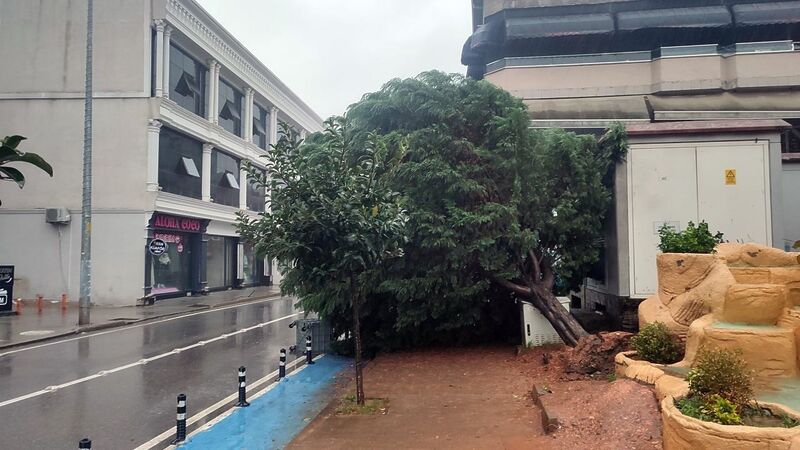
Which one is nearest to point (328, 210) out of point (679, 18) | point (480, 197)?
point (480, 197)

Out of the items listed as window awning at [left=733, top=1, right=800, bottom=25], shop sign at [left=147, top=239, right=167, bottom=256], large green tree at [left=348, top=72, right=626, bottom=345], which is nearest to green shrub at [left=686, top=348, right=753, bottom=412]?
large green tree at [left=348, top=72, right=626, bottom=345]

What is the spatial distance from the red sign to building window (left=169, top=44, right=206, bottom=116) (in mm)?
5771

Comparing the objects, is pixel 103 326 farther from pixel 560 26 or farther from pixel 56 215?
pixel 560 26

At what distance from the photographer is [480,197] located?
11133 millimetres

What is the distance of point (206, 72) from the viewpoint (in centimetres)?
3130

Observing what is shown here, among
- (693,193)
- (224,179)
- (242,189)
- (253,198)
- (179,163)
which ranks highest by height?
(179,163)

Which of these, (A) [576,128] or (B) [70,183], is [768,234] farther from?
(B) [70,183]

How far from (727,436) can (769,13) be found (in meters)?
18.8

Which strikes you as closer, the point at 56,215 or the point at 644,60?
the point at 644,60

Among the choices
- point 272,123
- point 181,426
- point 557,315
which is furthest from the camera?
point 272,123

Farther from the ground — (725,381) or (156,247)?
(156,247)

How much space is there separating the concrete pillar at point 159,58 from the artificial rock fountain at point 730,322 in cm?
2333

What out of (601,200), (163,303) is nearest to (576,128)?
(601,200)

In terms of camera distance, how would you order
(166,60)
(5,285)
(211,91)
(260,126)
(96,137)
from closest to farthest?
(5,285) < (96,137) < (166,60) < (211,91) < (260,126)
